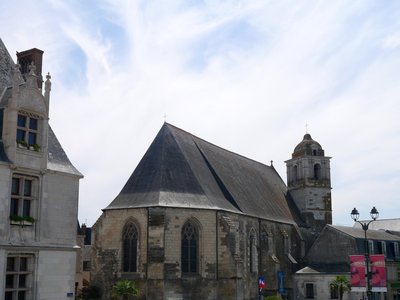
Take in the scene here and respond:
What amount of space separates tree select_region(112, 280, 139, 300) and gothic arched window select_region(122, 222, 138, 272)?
5.37 feet

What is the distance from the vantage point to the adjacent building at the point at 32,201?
16.4 metres

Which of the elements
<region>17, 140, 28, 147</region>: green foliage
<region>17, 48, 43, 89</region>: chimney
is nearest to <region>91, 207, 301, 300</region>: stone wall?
<region>17, 48, 43, 89</region>: chimney

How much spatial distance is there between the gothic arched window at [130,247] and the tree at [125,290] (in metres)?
1.64

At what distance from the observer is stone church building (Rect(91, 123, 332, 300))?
100ft

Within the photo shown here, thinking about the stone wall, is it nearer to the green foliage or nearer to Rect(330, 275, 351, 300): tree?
Rect(330, 275, 351, 300): tree

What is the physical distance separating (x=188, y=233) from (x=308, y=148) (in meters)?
23.0

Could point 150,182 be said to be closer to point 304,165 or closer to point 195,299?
point 195,299

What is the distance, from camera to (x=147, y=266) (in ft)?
99.2

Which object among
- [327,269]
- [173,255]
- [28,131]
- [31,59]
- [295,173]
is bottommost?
[327,269]

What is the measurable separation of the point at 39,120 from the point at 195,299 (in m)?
16.8

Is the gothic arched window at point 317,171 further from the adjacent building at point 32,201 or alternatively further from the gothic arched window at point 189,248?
the adjacent building at point 32,201

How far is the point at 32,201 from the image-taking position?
17203 mm

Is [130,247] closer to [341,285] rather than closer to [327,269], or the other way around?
[341,285]

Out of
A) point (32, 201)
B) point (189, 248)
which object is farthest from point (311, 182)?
point (32, 201)
